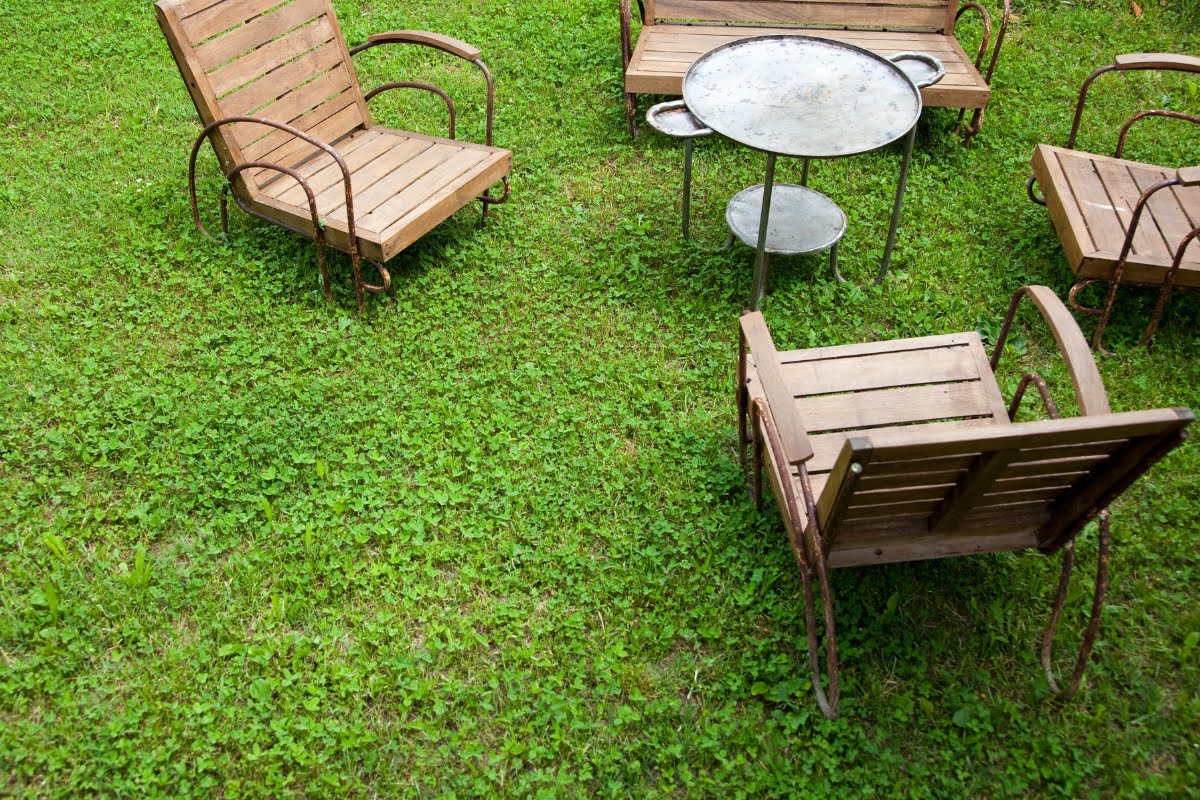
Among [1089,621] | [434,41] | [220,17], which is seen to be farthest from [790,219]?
[220,17]

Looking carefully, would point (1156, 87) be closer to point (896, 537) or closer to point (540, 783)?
point (896, 537)

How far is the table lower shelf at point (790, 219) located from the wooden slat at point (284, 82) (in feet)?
6.84

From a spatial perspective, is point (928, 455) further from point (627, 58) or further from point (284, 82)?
point (627, 58)

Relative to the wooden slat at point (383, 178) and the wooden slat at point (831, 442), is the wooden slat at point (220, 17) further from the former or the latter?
the wooden slat at point (831, 442)

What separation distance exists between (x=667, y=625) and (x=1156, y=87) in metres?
4.75

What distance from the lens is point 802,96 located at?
385 centimetres

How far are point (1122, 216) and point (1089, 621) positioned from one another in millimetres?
2109

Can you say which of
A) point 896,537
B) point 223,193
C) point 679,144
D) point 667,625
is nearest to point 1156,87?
point 679,144

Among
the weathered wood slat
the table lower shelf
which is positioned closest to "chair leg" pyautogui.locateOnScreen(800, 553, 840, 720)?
the table lower shelf

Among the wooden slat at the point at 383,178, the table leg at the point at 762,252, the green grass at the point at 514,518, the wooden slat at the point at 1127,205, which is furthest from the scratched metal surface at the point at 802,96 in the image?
the wooden slat at the point at 383,178

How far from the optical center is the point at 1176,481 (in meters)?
3.31

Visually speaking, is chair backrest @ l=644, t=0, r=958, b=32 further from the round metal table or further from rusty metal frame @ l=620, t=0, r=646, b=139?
the round metal table

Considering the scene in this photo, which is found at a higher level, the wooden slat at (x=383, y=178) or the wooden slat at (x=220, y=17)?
the wooden slat at (x=220, y=17)

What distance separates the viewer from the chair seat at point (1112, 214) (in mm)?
3752
